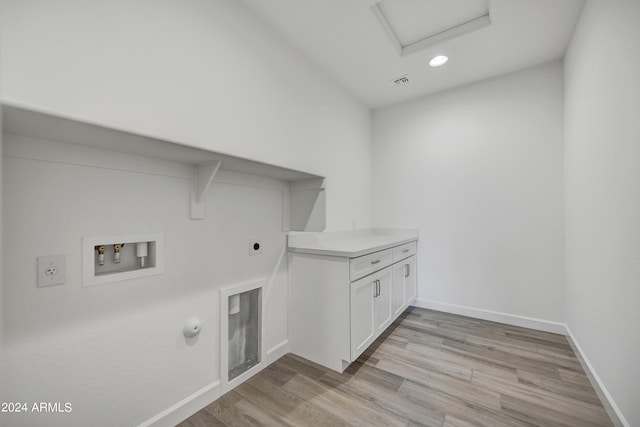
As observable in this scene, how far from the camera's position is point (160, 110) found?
1.26 m

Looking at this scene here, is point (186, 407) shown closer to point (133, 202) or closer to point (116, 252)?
point (116, 252)

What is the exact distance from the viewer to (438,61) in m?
2.32

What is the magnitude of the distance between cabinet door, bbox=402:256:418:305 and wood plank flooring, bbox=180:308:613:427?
56 cm

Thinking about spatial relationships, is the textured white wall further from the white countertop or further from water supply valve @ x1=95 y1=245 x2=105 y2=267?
the white countertop

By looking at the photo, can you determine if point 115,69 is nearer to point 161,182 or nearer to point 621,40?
point 161,182

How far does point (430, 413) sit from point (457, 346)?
2.88 ft

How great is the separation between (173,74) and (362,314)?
6.10ft

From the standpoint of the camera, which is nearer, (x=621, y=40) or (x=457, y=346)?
(x=621, y=40)

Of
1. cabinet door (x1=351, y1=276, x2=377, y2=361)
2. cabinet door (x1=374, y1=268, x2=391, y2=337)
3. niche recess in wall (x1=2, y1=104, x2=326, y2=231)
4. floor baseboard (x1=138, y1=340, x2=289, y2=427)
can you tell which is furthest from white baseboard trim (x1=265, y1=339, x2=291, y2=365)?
niche recess in wall (x1=2, y1=104, x2=326, y2=231)

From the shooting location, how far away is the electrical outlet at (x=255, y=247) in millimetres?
1733

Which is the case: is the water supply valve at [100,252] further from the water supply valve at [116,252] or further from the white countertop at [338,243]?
the white countertop at [338,243]

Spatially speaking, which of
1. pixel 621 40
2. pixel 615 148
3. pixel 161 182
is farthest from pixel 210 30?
pixel 615 148

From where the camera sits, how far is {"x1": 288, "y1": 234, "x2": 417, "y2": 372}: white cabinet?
67.3 inches

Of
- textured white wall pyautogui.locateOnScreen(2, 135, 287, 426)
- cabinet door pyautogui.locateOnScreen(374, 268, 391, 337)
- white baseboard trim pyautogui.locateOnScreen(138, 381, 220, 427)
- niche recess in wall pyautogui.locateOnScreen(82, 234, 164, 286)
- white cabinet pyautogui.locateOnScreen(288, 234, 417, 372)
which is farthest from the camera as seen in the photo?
cabinet door pyautogui.locateOnScreen(374, 268, 391, 337)
